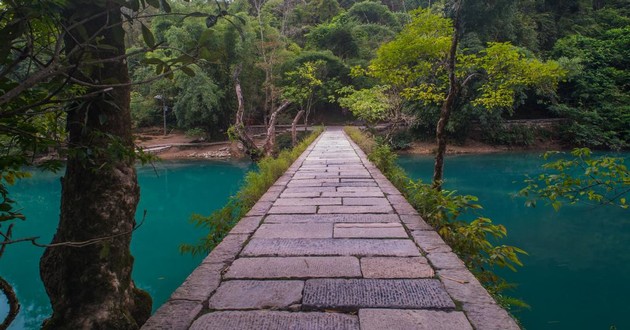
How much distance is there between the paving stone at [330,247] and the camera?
2.32m

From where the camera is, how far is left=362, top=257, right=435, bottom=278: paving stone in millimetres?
1966

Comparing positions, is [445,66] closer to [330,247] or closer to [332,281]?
[330,247]

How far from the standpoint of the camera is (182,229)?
8250mm

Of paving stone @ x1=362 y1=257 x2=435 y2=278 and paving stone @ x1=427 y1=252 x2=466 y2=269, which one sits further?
paving stone @ x1=427 y1=252 x2=466 y2=269

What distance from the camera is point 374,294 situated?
174 cm

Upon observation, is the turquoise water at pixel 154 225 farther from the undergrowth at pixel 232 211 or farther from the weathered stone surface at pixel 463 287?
the weathered stone surface at pixel 463 287

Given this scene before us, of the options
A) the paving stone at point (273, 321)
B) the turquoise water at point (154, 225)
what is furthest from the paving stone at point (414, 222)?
the turquoise water at point (154, 225)

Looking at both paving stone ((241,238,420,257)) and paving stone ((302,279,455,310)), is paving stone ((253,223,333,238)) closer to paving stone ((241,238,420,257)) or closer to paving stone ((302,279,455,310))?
paving stone ((241,238,420,257))

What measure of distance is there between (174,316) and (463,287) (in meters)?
1.34

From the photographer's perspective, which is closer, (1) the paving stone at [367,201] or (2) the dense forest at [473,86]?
(1) the paving stone at [367,201]

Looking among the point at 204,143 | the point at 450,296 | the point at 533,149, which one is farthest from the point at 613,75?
the point at 450,296

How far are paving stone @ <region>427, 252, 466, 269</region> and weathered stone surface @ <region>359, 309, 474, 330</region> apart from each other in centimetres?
52

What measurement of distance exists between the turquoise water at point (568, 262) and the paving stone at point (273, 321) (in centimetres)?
369

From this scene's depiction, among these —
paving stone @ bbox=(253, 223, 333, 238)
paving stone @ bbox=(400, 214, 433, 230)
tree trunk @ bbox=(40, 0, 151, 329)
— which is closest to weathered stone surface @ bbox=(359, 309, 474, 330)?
tree trunk @ bbox=(40, 0, 151, 329)
